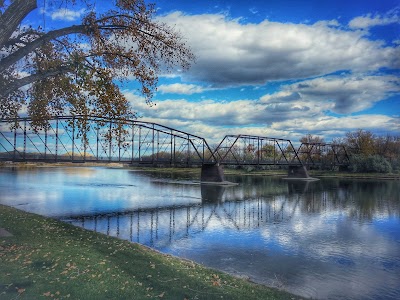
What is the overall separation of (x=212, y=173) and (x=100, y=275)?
2925 inches

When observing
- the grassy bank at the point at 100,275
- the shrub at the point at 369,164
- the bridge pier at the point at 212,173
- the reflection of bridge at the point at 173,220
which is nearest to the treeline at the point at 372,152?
the shrub at the point at 369,164

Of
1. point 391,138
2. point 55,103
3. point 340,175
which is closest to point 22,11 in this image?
point 55,103

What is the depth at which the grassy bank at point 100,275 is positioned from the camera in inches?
359

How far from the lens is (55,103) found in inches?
680

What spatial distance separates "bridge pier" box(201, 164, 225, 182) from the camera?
271 ft

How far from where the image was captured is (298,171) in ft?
369

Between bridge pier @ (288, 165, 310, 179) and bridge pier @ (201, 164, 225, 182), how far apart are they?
120 ft

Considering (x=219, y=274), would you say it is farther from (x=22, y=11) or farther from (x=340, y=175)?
(x=340, y=175)

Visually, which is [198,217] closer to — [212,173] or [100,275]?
[100,275]

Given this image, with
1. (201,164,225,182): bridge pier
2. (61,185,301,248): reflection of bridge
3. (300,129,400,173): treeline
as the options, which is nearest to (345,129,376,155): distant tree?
(300,129,400,173): treeline

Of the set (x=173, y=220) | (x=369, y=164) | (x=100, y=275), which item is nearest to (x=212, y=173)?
(x=173, y=220)

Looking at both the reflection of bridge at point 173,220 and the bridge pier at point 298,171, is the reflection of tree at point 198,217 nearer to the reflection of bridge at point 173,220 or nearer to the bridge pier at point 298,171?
the reflection of bridge at point 173,220

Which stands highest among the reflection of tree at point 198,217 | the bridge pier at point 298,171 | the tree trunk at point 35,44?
the tree trunk at point 35,44

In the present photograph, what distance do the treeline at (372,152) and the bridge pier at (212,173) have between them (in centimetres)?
6167
